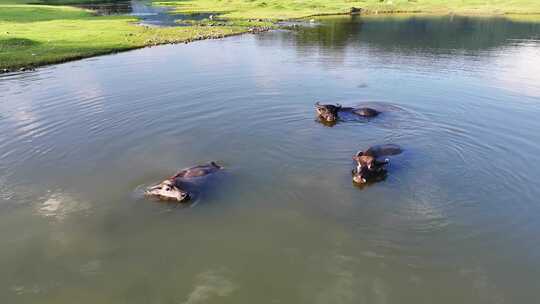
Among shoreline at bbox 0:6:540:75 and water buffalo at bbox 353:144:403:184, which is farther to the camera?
shoreline at bbox 0:6:540:75

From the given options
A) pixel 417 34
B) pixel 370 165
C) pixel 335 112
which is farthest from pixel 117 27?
pixel 370 165

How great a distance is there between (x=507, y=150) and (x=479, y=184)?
4348mm

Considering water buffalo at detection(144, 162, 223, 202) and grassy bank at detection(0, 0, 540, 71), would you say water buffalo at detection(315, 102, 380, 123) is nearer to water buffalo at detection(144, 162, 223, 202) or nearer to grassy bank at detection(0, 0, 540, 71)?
water buffalo at detection(144, 162, 223, 202)

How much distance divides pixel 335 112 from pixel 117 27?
51.3 m

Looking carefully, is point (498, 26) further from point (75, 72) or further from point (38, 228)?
point (38, 228)

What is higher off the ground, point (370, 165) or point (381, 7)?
point (381, 7)

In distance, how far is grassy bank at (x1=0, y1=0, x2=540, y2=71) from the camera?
4241 cm

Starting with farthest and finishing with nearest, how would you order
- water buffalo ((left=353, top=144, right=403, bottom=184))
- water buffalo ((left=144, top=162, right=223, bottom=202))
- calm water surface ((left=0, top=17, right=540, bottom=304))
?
water buffalo ((left=353, top=144, right=403, bottom=184))
water buffalo ((left=144, top=162, right=223, bottom=202))
calm water surface ((left=0, top=17, right=540, bottom=304))

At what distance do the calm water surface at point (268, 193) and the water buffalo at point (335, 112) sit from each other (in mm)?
817

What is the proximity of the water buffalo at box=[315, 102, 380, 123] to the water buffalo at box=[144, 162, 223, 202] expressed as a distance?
27.4 feet

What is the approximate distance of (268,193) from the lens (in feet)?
50.5

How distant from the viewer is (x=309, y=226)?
13258 mm

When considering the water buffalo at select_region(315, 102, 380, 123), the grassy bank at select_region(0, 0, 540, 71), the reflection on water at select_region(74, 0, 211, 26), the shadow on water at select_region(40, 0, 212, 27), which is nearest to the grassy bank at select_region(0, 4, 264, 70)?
the grassy bank at select_region(0, 0, 540, 71)

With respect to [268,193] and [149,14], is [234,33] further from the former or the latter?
[268,193]
